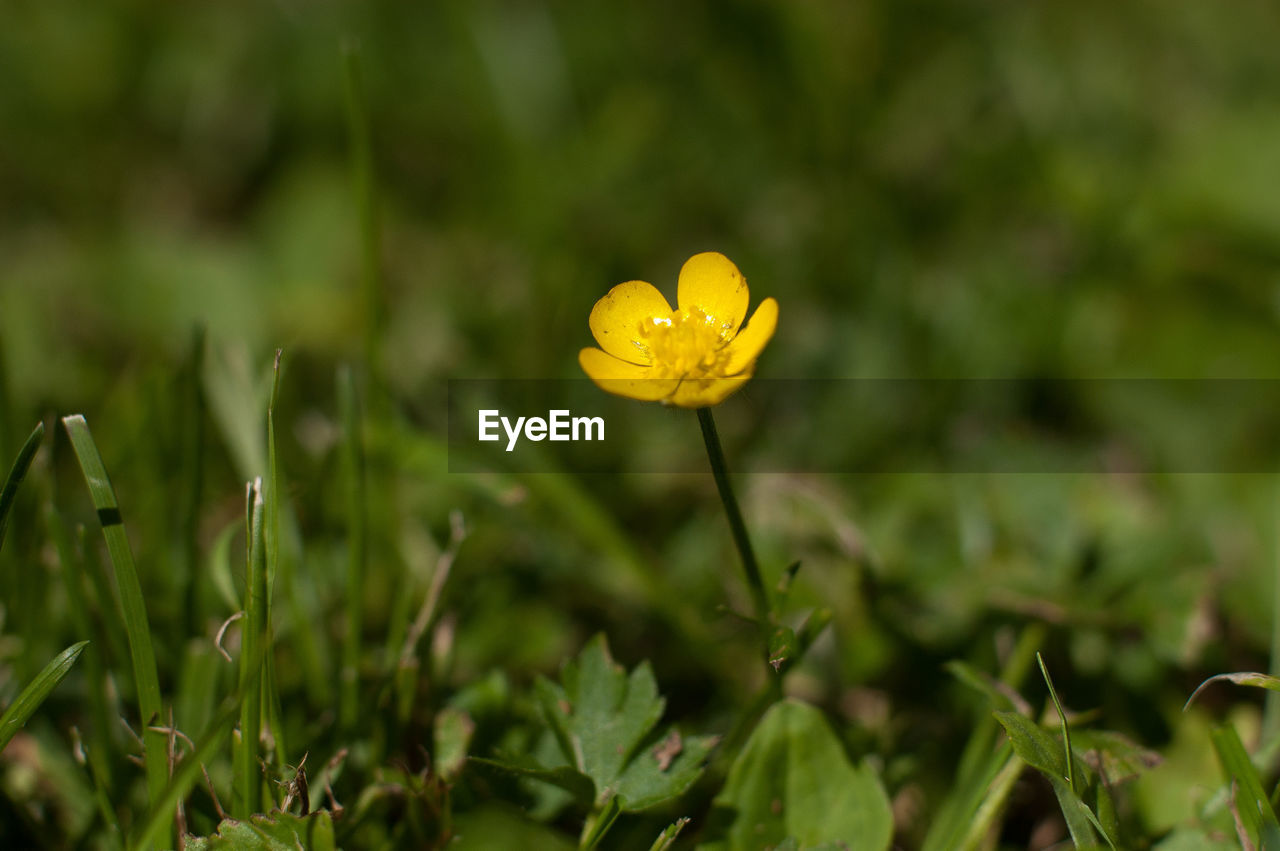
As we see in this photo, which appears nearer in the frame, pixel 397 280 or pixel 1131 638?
pixel 1131 638

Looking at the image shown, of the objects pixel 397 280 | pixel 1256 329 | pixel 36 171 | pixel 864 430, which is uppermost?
pixel 36 171

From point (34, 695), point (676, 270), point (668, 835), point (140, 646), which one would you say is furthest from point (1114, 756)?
point (676, 270)

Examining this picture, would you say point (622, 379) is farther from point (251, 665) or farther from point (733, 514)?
point (251, 665)

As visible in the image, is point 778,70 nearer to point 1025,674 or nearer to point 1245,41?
point 1245,41

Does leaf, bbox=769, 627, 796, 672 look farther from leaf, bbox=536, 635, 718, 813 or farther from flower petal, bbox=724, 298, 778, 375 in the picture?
flower petal, bbox=724, 298, 778, 375

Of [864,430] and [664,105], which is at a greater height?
[664,105]

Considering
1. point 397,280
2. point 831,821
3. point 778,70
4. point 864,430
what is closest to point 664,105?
point 778,70

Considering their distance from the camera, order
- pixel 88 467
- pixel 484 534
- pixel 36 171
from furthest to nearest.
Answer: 1. pixel 36 171
2. pixel 484 534
3. pixel 88 467
